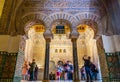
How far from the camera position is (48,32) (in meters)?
5.60

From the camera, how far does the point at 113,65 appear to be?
4805 millimetres

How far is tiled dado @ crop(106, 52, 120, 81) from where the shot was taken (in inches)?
184

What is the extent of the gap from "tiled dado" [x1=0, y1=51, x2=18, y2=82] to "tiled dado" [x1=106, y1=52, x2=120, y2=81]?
127 inches

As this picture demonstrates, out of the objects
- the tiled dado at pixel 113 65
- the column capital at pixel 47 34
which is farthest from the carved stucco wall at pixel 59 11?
the tiled dado at pixel 113 65

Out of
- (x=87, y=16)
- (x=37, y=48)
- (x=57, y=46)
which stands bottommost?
(x=37, y=48)

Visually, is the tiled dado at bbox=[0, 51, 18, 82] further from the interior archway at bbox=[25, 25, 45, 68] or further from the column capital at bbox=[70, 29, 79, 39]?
the interior archway at bbox=[25, 25, 45, 68]

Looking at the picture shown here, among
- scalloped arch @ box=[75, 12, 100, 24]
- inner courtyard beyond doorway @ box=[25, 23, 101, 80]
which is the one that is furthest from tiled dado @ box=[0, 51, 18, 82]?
inner courtyard beyond doorway @ box=[25, 23, 101, 80]

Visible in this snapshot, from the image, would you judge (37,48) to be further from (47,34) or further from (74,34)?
(74,34)

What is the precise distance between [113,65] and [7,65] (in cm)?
358

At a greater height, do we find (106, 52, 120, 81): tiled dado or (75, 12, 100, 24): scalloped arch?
(75, 12, 100, 24): scalloped arch

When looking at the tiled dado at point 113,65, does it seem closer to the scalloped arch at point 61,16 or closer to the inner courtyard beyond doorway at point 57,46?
the scalloped arch at point 61,16

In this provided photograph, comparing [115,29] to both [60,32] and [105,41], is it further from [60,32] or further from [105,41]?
[60,32]

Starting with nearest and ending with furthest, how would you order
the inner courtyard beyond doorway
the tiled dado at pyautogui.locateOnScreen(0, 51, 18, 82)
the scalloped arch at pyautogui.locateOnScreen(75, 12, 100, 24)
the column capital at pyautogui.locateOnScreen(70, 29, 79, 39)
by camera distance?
1. the tiled dado at pyautogui.locateOnScreen(0, 51, 18, 82)
2. the column capital at pyautogui.locateOnScreen(70, 29, 79, 39)
3. the scalloped arch at pyautogui.locateOnScreen(75, 12, 100, 24)
4. the inner courtyard beyond doorway

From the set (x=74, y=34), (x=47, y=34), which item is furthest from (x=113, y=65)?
(x=47, y=34)
